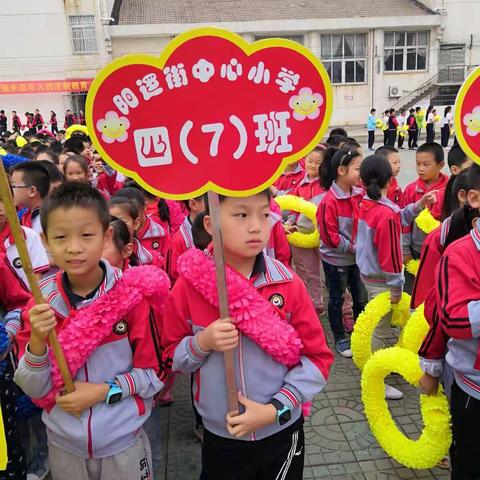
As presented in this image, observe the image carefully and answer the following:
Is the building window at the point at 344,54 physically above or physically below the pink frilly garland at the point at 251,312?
above

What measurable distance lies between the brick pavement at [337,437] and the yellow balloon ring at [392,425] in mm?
176

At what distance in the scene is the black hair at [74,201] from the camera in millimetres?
1945

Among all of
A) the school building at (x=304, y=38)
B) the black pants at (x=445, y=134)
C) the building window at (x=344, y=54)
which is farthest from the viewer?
the building window at (x=344, y=54)

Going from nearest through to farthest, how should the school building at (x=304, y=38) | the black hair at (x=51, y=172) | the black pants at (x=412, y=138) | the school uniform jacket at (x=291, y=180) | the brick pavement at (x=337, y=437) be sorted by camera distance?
the brick pavement at (x=337, y=437) → the black hair at (x=51, y=172) → the school uniform jacket at (x=291, y=180) → the black pants at (x=412, y=138) → the school building at (x=304, y=38)

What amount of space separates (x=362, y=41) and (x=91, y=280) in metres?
31.2

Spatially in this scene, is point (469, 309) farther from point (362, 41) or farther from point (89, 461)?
point (362, 41)

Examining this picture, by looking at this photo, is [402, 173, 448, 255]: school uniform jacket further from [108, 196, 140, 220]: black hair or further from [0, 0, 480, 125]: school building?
[0, 0, 480, 125]: school building

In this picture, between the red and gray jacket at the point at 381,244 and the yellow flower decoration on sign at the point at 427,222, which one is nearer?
the red and gray jacket at the point at 381,244

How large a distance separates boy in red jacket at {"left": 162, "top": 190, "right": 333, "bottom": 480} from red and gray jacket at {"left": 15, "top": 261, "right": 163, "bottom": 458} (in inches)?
4.0

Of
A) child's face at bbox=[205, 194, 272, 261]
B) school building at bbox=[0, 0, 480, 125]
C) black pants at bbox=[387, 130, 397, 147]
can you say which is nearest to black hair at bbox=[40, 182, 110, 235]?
child's face at bbox=[205, 194, 272, 261]

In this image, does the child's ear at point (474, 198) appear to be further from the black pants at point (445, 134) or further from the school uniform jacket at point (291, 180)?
the black pants at point (445, 134)

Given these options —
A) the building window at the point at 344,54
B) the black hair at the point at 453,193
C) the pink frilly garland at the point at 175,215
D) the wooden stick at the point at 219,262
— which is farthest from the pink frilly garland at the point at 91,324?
the building window at the point at 344,54

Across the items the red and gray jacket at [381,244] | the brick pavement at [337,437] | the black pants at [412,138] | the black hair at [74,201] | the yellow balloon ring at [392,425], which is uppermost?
the black hair at [74,201]

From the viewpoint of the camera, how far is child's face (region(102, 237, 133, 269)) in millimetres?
2604
